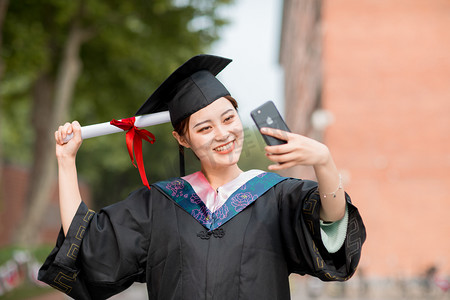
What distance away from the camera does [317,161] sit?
6.26ft

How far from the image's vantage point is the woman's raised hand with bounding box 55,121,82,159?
241 centimetres

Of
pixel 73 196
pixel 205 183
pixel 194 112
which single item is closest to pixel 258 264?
pixel 205 183

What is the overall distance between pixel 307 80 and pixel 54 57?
1465cm

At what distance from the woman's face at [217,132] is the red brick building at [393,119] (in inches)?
646

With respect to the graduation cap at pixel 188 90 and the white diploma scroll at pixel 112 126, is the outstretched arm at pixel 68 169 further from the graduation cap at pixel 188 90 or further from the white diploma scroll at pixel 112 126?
the graduation cap at pixel 188 90

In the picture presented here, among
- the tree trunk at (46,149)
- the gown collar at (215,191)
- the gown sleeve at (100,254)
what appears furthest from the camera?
the tree trunk at (46,149)

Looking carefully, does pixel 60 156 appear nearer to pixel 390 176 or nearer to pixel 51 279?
pixel 51 279

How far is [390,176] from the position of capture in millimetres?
18344

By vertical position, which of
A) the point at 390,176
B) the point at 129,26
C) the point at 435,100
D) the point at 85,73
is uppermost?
the point at 129,26

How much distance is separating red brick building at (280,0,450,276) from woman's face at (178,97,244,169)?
16407 mm

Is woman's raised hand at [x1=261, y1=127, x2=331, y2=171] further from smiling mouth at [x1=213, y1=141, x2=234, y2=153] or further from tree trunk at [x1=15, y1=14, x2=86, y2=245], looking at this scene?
tree trunk at [x1=15, y1=14, x2=86, y2=245]

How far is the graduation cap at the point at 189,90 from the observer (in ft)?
7.70

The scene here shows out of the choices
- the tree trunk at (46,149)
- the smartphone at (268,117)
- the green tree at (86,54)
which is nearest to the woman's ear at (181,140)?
the smartphone at (268,117)

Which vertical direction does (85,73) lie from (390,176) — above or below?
above
